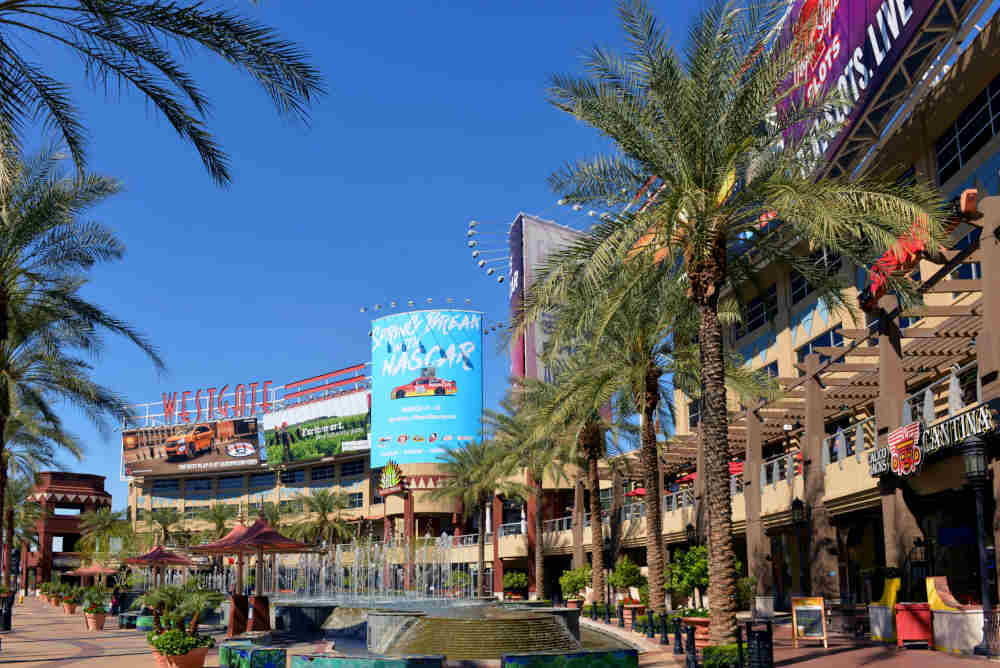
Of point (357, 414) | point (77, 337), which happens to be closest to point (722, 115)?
point (77, 337)

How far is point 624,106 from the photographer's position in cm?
1855

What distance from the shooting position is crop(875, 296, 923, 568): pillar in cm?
2267

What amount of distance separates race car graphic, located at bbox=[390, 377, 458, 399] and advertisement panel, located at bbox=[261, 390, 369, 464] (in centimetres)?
991

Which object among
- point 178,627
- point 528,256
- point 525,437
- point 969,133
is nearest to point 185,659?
point 178,627

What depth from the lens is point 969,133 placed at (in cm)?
2894

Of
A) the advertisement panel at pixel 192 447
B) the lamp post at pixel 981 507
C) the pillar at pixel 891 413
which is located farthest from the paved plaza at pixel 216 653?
the advertisement panel at pixel 192 447

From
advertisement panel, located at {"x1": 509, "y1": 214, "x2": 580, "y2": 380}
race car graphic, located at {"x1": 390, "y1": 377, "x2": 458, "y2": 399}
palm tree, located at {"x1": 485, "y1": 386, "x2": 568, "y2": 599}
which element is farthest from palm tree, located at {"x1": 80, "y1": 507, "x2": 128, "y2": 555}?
palm tree, located at {"x1": 485, "y1": 386, "x2": 568, "y2": 599}

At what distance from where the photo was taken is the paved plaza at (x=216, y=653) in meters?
17.3

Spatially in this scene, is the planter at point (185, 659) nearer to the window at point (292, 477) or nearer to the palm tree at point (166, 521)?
the palm tree at point (166, 521)

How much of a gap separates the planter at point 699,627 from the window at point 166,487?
108 m

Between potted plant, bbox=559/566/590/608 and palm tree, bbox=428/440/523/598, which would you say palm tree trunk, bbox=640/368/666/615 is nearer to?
potted plant, bbox=559/566/590/608

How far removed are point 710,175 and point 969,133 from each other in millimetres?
14739

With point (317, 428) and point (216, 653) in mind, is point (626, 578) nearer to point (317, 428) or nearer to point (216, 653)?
point (216, 653)

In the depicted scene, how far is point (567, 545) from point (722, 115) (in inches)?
1733
